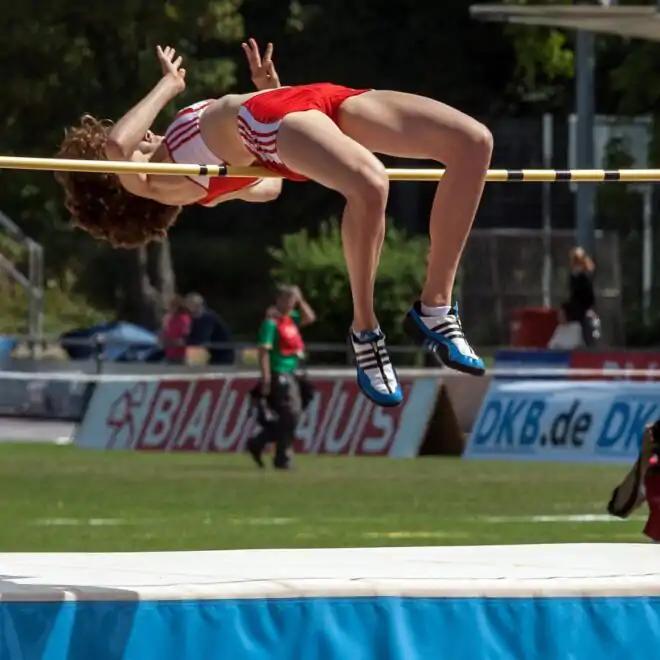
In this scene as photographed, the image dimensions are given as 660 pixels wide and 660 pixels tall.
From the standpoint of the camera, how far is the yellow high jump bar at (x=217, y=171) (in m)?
7.46

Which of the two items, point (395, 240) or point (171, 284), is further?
point (171, 284)

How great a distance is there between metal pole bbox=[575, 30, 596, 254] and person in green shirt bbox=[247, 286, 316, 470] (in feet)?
19.9

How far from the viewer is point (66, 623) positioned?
648cm

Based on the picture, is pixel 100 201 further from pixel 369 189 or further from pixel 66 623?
pixel 66 623

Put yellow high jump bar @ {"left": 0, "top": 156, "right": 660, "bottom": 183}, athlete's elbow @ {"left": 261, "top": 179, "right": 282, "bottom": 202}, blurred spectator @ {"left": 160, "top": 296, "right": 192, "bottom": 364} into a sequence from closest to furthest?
yellow high jump bar @ {"left": 0, "top": 156, "right": 660, "bottom": 183} < athlete's elbow @ {"left": 261, "top": 179, "right": 282, "bottom": 202} < blurred spectator @ {"left": 160, "top": 296, "right": 192, "bottom": 364}

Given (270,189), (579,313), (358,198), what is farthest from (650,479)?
(579,313)

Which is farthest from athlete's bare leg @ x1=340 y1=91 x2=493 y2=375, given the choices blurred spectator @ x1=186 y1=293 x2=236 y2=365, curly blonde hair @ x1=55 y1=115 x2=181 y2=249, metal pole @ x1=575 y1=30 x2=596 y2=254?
blurred spectator @ x1=186 y1=293 x2=236 y2=365

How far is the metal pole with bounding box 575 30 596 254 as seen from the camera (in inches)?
953

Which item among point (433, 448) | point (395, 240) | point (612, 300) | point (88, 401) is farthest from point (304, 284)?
point (433, 448)

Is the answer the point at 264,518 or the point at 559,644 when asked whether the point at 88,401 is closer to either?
the point at 264,518

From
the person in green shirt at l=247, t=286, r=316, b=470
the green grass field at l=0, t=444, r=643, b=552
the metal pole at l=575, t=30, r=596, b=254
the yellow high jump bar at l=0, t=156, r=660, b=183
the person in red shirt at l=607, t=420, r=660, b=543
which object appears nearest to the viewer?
the yellow high jump bar at l=0, t=156, r=660, b=183

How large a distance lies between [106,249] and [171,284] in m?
3.53

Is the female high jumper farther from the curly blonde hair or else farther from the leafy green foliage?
Answer: the leafy green foliage

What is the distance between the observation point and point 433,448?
69.1 ft
